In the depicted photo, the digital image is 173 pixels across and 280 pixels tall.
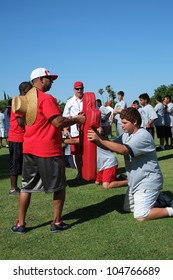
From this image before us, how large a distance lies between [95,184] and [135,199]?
228 cm

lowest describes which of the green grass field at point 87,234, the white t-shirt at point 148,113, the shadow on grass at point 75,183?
the green grass field at point 87,234

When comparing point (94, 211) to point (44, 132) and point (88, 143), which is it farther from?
point (44, 132)

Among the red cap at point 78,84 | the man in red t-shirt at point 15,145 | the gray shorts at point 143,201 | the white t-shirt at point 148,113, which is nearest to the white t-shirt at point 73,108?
the red cap at point 78,84

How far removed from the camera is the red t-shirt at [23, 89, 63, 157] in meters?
4.02

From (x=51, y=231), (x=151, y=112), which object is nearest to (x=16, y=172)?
(x=51, y=231)

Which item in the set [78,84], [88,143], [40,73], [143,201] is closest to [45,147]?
[88,143]

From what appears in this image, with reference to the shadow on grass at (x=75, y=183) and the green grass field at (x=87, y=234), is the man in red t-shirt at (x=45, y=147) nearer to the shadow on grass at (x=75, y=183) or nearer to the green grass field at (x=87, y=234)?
the green grass field at (x=87, y=234)

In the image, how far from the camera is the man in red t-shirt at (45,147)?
13.2 ft

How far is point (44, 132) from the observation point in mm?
4109

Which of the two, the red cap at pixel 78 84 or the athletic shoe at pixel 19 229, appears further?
the red cap at pixel 78 84

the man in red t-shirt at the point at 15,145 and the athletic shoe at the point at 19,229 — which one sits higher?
the man in red t-shirt at the point at 15,145

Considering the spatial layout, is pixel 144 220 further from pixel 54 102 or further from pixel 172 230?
pixel 54 102

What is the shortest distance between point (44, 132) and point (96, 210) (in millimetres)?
1681

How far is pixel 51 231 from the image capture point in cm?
440
